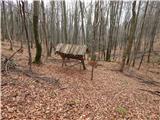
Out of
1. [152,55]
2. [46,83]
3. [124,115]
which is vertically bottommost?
[152,55]

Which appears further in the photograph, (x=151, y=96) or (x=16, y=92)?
(x=151, y=96)

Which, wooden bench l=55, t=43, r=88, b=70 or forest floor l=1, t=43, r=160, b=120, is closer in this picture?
forest floor l=1, t=43, r=160, b=120

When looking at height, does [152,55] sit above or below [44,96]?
→ below

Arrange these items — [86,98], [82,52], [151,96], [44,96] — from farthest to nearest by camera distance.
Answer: [82,52]
[151,96]
[86,98]
[44,96]

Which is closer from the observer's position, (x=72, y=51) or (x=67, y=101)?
(x=67, y=101)

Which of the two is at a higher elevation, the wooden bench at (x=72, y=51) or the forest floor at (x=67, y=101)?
the wooden bench at (x=72, y=51)

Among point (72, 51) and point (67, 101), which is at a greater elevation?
point (72, 51)

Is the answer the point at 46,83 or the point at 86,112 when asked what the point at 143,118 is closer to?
the point at 86,112

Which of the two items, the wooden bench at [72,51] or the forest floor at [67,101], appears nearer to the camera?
the forest floor at [67,101]

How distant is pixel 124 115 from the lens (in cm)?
686

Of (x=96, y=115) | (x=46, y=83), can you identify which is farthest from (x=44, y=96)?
(x=96, y=115)

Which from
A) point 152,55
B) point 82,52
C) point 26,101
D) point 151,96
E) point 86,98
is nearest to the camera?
point 26,101

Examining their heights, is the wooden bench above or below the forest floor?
above

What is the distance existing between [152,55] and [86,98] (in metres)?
24.2
